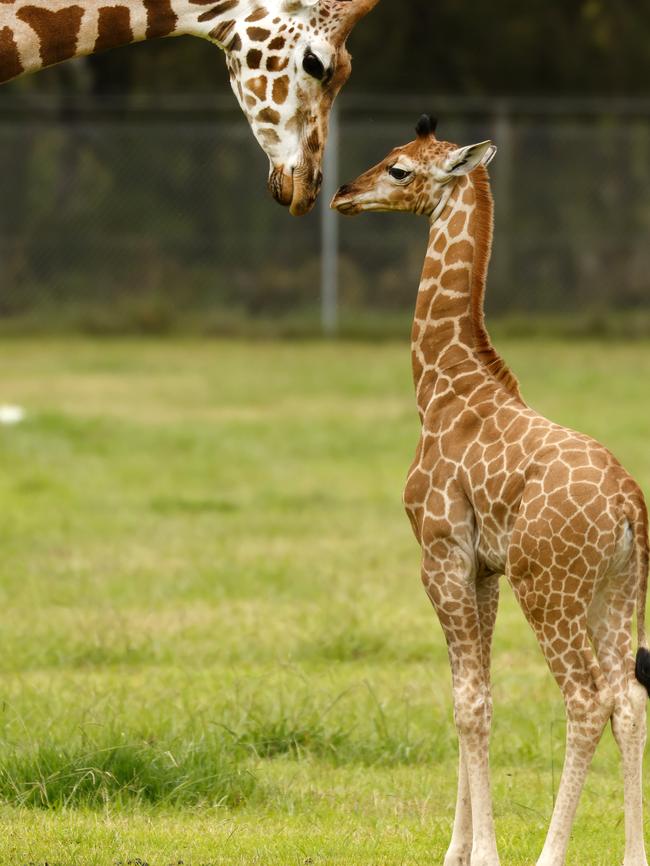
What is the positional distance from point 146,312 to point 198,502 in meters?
10.4

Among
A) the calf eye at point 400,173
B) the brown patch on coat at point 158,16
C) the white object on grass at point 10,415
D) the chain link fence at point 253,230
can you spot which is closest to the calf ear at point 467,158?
the calf eye at point 400,173

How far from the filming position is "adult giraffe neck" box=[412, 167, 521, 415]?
473 centimetres

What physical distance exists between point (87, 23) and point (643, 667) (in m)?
2.66

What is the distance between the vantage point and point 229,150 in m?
20.4

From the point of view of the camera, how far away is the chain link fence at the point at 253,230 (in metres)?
Answer: 20.2

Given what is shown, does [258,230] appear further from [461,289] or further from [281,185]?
Result: [461,289]

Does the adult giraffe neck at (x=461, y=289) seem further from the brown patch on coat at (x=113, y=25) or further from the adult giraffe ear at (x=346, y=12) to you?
the brown patch on coat at (x=113, y=25)

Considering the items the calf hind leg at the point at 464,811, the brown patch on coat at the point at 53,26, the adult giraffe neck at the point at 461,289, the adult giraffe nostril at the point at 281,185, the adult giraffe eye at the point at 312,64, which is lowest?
the calf hind leg at the point at 464,811

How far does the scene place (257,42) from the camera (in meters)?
5.21

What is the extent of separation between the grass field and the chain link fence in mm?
5483

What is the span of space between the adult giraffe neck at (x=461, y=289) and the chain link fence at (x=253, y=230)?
49.9 feet

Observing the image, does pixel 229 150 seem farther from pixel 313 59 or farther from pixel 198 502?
pixel 313 59

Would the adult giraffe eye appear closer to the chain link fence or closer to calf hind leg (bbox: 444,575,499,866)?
calf hind leg (bbox: 444,575,499,866)

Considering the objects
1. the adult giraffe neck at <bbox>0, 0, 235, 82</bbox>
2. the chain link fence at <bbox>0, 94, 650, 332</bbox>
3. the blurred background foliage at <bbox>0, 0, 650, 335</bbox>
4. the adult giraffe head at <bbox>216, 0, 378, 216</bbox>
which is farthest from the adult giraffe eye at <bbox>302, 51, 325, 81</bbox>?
the chain link fence at <bbox>0, 94, 650, 332</bbox>
